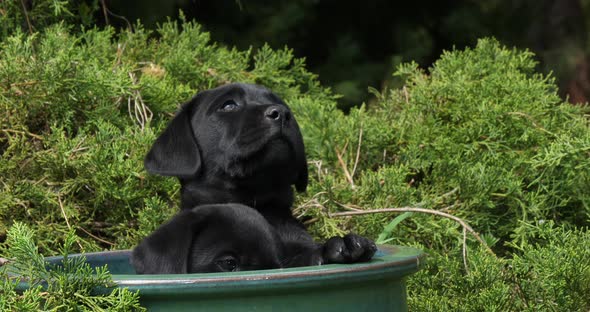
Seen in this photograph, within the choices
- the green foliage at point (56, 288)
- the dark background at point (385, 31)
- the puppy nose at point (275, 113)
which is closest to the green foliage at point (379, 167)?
the puppy nose at point (275, 113)

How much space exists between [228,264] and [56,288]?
547mm

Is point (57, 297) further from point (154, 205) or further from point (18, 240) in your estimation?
point (154, 205)

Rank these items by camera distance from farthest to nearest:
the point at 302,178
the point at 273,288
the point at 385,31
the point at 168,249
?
the point at 385,31
the point at 302,178
the point at 168,249
the point at 273,288

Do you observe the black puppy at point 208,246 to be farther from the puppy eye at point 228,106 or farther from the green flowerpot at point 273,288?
the puppy eye at point 228,106

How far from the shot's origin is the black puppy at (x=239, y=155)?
10.8 ft

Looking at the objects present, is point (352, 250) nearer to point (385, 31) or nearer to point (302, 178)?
point (302, 178)

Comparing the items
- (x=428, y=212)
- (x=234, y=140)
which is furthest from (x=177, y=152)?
(x=428, y=212)

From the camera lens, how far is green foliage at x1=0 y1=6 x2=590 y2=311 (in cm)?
371

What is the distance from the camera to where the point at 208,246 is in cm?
274

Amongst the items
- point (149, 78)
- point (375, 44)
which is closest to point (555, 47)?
point (375, 44)

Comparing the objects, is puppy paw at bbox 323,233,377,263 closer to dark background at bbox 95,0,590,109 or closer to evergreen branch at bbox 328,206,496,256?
evergreen branch at bbox 328,206,496,256

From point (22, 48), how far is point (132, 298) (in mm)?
2561

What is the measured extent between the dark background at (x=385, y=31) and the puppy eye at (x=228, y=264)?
175 inches

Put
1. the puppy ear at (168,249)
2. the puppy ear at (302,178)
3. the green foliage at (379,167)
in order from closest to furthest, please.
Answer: the puppy ear at (168,249), the puppy ear at (302,178), the green foliage at (379,167)
